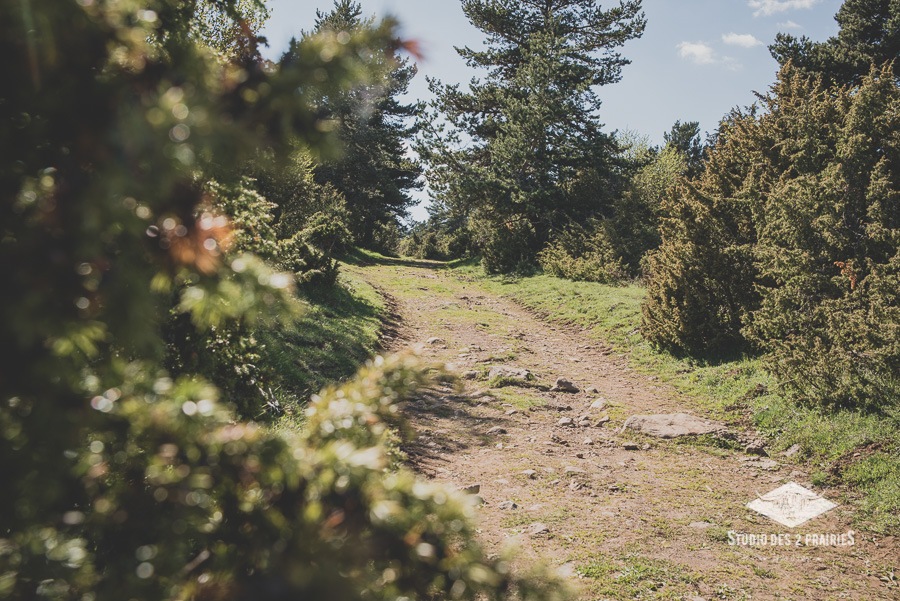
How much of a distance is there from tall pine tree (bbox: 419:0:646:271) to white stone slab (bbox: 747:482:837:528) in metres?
20.6

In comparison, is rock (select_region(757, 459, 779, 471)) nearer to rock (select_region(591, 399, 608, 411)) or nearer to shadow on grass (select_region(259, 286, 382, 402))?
rock (select_region(591, 399, 608, 411))

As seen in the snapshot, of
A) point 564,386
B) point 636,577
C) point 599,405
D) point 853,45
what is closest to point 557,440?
point 599,405

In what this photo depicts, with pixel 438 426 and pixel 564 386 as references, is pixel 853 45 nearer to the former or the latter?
pixel 564 386

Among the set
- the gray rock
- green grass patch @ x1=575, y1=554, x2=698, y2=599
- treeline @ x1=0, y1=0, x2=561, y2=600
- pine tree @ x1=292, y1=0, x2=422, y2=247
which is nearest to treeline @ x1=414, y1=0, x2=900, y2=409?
the gray rock

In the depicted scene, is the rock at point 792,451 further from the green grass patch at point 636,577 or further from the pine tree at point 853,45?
the pine tree at point 853,45

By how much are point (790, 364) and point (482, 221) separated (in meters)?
23.7

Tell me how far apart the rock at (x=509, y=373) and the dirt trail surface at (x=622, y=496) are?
5.2 inches

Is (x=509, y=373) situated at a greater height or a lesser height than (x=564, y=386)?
greater

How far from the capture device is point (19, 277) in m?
1.03

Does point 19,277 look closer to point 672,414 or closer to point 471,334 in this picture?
point 672,414

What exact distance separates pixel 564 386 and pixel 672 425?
2242 mm

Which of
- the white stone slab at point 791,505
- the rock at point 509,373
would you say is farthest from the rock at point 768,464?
the rock at point 509,373

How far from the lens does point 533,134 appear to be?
2539 cm

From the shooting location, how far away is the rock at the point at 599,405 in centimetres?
871
